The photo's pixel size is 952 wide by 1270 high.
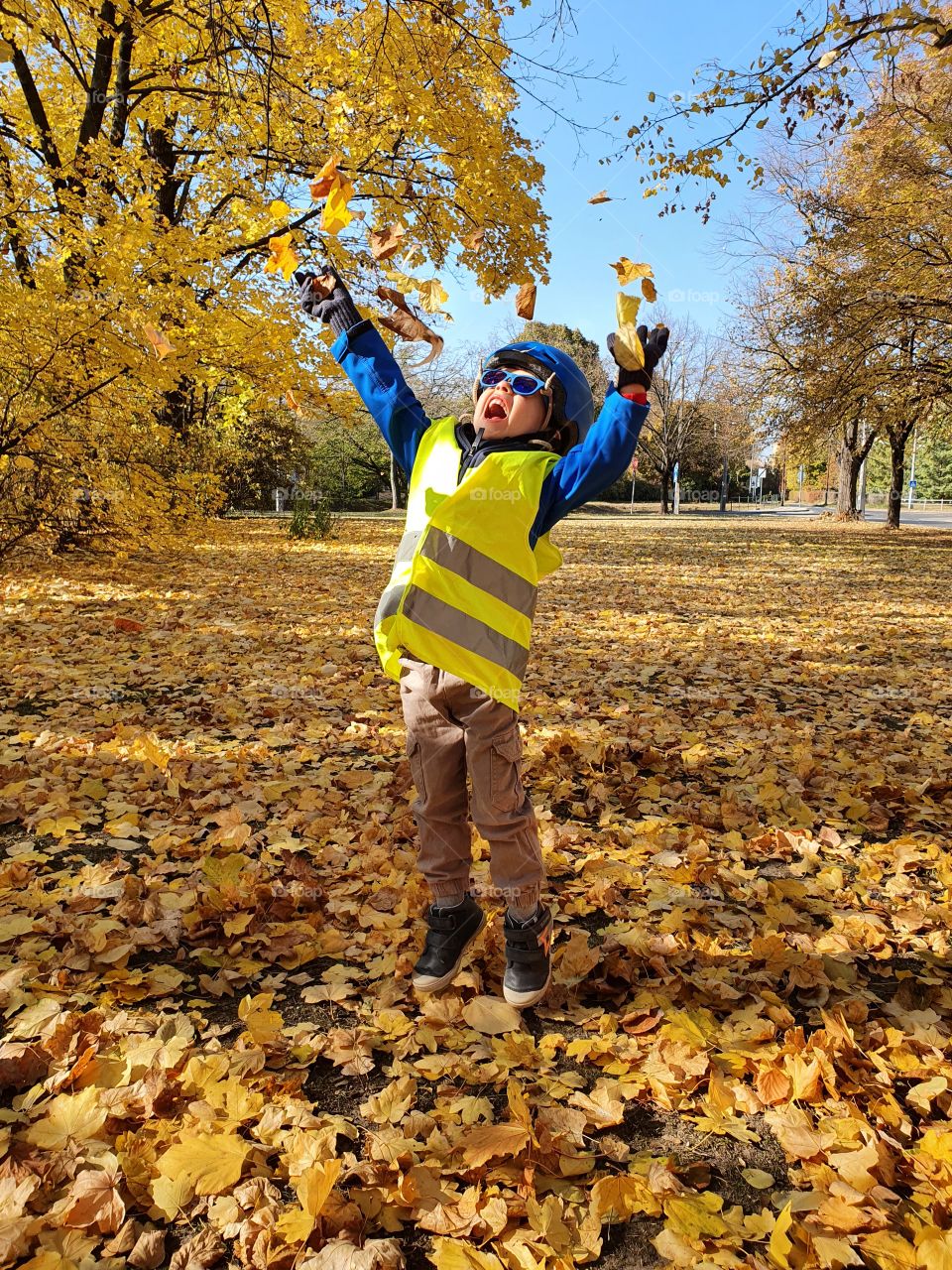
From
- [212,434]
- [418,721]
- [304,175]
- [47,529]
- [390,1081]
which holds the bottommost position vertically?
[390,1081]

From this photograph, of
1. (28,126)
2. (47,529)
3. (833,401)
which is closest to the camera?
(47,529)

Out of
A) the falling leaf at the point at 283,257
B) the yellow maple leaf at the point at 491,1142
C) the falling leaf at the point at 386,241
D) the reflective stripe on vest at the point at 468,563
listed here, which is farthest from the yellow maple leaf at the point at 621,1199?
the falling leaf at the point at 283,257

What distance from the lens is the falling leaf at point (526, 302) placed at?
2.22 meters

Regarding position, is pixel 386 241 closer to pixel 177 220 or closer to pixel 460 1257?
pixel 460 1257

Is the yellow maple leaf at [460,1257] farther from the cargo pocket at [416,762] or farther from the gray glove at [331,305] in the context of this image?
the gray glove at [331,305]

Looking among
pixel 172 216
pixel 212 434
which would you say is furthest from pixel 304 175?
pixel 212 434

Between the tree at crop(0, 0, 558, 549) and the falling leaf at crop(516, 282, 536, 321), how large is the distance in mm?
3679

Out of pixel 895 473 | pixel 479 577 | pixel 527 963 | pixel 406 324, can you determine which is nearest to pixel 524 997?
pixel 527 963

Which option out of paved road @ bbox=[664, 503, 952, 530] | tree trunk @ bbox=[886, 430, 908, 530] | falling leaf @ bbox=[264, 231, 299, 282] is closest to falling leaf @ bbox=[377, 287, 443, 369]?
falling leaf @ bbox=[264, 231, 299, 282]

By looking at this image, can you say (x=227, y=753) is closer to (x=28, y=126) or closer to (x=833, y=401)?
(x=28, y=126)

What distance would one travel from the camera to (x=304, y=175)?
1099cm

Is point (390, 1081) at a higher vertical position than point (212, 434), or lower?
lower

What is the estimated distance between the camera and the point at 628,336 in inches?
74.8

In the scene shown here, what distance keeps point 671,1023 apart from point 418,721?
44.1 inches
